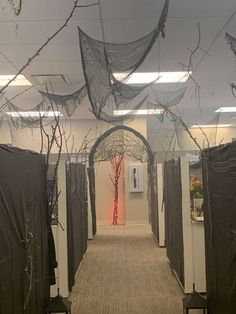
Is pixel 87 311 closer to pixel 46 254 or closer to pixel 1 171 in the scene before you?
pixel 46 254

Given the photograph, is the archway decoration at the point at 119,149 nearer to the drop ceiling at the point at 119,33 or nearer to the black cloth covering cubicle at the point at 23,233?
the drop ceiling at the point at 119,33

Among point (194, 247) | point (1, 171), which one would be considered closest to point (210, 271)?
point (194, 247)

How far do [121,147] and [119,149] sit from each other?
0.08 metres

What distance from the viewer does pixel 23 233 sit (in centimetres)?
279

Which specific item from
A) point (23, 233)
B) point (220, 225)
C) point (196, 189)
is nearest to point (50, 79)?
point (196, 189)

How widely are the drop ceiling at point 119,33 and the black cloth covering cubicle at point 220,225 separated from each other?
139cm

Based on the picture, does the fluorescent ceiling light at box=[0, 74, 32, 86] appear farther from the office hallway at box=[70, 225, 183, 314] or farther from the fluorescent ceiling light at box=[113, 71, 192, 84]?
the office hallway at box=[70, 225, 183, 314]

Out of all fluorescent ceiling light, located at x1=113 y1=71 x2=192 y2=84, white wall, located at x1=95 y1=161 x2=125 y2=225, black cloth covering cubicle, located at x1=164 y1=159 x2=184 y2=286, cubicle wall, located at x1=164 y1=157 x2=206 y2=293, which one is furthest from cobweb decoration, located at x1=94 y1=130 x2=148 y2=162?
cubicle wall, located at x1=164 y1=157 x2=206 y2=293

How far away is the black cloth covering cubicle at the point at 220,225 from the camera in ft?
8.52

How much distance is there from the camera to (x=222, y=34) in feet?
14.7

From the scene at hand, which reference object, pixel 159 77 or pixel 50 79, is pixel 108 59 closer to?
pixel 159 77

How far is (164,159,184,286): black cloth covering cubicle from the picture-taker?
15.3 ft

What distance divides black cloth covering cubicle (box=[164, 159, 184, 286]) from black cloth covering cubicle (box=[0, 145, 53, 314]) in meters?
1.64

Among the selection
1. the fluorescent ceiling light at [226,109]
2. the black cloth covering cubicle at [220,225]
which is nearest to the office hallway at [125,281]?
the black cloth covering cubicle at [220,225]
